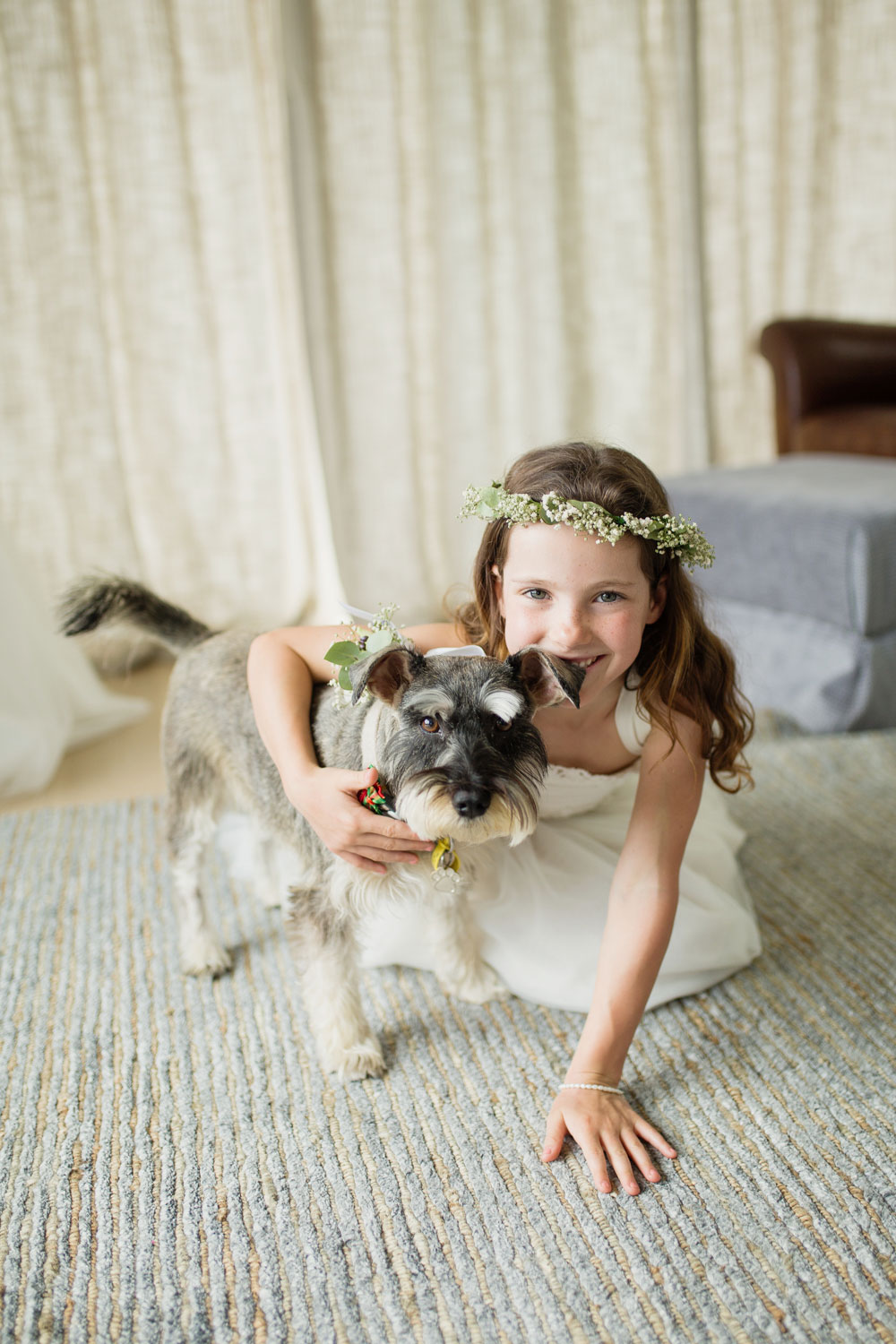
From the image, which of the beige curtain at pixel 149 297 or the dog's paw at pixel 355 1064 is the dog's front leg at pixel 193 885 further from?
the beige curtain at pixel 149 297

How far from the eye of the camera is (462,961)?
174 centimetres

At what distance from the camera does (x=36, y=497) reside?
3533mm

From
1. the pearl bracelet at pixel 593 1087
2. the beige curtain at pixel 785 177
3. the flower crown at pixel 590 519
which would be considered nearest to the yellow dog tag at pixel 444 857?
the pearl bracelet at pixel 593 1087

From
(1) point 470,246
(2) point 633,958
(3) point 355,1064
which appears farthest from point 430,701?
(1) point 470,246

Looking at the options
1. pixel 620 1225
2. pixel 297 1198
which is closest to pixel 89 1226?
pixel 297 1198

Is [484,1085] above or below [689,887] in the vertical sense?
below

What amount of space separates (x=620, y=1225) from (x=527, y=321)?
12.4 ft

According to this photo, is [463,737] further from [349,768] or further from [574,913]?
[574,913]

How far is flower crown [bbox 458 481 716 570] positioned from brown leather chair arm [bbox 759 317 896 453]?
2.41 metres

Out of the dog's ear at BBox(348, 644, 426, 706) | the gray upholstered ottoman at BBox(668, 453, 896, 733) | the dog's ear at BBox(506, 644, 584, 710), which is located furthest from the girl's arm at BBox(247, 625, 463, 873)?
the gray upholstered ottoman at BBox(668, 453, 896, 733)

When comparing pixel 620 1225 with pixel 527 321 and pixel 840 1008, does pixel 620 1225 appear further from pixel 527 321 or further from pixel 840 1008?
pixel 527 321

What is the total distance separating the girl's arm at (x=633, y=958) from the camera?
138cm

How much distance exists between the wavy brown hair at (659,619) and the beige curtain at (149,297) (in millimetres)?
2400

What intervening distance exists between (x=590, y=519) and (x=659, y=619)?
30cm
